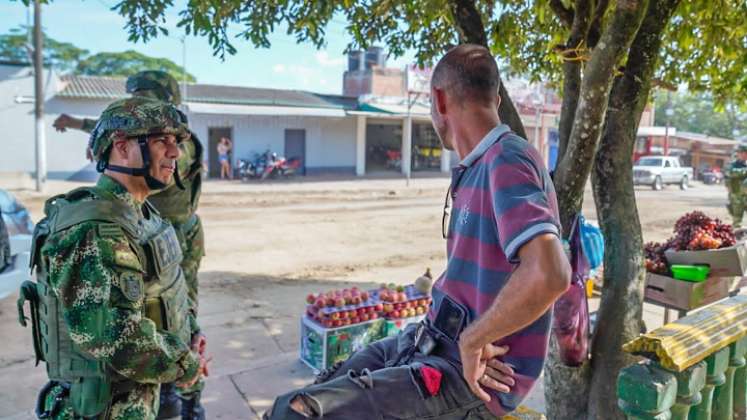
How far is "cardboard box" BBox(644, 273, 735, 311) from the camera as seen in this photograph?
4527 millimetres

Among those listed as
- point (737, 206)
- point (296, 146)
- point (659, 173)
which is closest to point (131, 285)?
point (737, 206)

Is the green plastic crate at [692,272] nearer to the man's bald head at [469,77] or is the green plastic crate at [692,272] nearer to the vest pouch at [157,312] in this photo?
the man's bald head at [469,77]

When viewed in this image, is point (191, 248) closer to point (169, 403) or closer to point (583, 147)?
point (169, 403)

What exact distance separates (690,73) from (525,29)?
1.86 m

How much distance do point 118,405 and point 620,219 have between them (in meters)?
2.78

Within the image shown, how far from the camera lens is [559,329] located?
308cm

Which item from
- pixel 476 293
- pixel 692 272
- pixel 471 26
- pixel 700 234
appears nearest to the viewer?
pixel 476 293

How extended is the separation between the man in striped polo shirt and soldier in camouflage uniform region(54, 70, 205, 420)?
1.91 m

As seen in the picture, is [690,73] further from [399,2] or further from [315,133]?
[315,133]

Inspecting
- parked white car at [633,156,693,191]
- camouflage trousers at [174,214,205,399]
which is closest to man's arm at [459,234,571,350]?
camouflage trousers at [174,214,205,399]

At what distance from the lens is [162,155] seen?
6.99ft

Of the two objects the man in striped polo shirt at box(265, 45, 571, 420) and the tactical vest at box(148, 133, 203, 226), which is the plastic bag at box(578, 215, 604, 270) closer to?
the man in striped polo shirt at box(265, 45, 571, 420)

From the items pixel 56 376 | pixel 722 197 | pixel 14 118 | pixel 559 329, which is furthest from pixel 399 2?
pixel 722 197

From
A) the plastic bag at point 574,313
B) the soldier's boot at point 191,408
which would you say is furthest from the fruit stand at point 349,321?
the plastic bag at point 574,313
